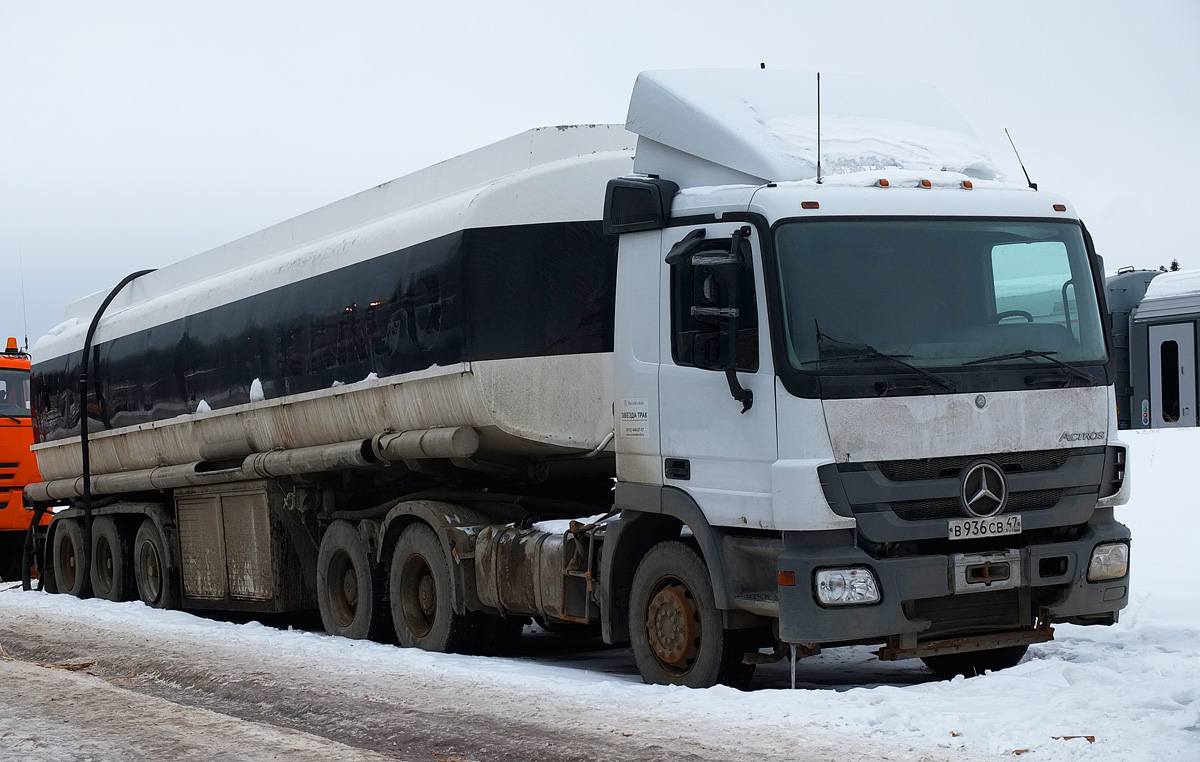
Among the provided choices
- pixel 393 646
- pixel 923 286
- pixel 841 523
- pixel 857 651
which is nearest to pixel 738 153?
pixel 923 286

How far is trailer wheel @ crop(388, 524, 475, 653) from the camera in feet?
34.9

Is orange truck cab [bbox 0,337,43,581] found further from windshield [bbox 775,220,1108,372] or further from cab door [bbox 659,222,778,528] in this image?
windshield [bbox 775,220,1108,372]

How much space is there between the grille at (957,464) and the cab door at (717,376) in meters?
0.67

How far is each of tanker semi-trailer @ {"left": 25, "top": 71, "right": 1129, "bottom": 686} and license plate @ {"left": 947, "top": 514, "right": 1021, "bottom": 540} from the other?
2cm

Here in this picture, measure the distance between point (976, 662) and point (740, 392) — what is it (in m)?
2.67

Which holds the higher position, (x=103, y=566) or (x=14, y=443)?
(x=14, y=443)

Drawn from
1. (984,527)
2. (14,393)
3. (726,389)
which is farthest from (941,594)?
(14,393)

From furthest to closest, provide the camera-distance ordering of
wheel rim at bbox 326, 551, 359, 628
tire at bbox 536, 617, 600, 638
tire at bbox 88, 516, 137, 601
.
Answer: tire at bbox 88, 516, 137, 601, wheel rim at bbox 326, 551, 359, 628, tire at bbox 536, 617, 600, 638

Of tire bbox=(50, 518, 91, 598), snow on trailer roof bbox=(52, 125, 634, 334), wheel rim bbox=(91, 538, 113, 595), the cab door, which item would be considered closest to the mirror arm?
A: the cab door

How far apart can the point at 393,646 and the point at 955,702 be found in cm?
529

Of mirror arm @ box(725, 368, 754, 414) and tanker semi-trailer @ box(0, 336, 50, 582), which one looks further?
tanker semi-trailer @ box(0, 336, 50, 582)

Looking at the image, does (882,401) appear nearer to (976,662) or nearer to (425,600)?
(976,662)

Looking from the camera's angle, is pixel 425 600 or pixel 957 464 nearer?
pixel 957 464

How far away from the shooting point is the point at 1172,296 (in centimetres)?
2209
